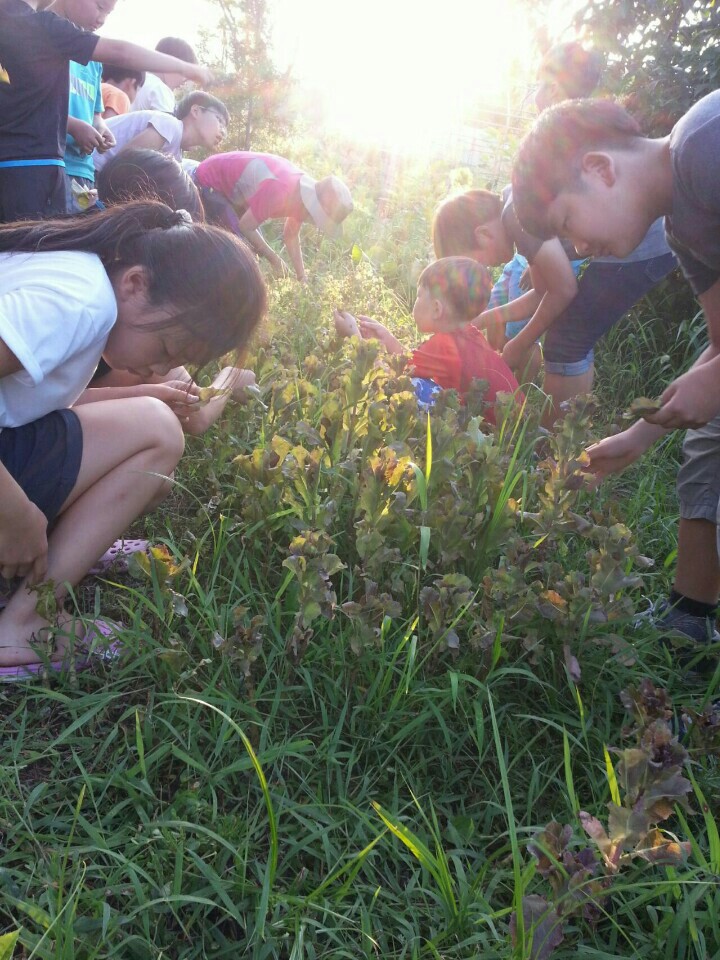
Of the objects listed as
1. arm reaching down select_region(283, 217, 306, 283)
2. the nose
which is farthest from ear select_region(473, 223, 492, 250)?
arm reaching down select_region(283, 217, 306, 283)

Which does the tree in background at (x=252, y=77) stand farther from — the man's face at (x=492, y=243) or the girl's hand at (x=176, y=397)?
the girl's hand at (x=176, y=397)

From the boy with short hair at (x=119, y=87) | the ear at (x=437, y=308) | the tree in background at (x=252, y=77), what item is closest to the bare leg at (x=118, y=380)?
the ear at (x=437, y=308)

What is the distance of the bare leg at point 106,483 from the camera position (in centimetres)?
179

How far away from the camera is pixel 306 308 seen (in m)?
3.82

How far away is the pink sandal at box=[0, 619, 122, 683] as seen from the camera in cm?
163

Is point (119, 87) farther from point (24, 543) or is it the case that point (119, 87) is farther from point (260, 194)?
point (24, 543)

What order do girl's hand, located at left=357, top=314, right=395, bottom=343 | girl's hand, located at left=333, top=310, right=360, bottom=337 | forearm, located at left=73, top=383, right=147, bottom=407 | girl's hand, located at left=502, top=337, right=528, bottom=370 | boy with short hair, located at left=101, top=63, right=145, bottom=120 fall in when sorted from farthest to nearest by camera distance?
boy with short hair, located at left=101, top=63, right=145, bottom=120, girl's hand, located at left=502, top=337, right=528, bottom=370, girl's hand, located at left=357, top=314, right=395, bottom=343, girl's hand, located at left=333, top=310, right=360, bottom=337, forearm, located at left=73, top=383, right=147, bottom=407

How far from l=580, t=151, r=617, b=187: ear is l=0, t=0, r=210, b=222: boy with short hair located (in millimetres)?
1785

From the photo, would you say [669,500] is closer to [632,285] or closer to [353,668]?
[632,285]

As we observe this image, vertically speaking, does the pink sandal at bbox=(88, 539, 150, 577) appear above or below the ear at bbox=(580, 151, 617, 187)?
below

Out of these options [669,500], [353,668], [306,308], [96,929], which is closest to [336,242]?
[306,308]

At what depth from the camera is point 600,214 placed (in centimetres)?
191

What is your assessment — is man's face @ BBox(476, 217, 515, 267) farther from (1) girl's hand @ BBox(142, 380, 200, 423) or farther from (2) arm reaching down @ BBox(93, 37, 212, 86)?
(1) girl's hand @ BBox(142, 380, 200, 423)

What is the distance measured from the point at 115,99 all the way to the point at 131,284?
3139 mm
